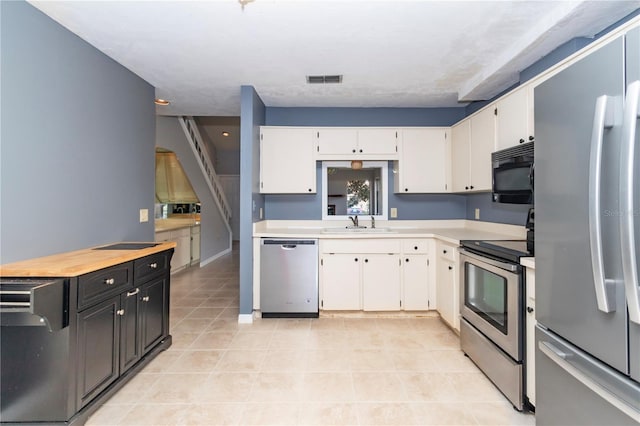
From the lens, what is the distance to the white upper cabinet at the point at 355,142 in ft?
11.7

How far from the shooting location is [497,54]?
8.15 ft

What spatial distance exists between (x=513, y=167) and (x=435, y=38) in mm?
1149

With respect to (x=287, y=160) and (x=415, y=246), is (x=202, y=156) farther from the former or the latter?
(x=415, y=246)

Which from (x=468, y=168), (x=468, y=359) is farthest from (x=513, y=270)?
(x=468, y=168)

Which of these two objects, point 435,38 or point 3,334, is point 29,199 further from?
point 435,38

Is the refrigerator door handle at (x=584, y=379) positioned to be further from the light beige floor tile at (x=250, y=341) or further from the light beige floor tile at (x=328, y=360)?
the light beige floor tile at (x=250, y=341)

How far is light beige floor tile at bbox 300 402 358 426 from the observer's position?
65.5 inches

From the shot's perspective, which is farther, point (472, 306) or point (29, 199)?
point (472, 306)

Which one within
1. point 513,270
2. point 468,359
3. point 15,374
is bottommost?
point 468,359

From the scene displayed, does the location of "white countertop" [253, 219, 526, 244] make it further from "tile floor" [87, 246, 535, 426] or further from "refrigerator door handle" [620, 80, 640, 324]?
"refrigerator door handle" [620, 80, 640, 324]

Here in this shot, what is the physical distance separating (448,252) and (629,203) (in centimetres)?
206

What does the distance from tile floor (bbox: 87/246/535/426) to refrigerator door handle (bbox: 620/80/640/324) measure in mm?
1253

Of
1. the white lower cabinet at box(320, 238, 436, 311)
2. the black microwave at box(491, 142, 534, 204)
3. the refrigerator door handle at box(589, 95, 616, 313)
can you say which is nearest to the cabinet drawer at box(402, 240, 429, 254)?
the white lower cabinet at box(320, 238, 436, 311)

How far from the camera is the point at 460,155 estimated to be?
3301 mm
